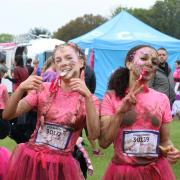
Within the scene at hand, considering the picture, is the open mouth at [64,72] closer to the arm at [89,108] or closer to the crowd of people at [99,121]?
the crowd of people at [99,121]

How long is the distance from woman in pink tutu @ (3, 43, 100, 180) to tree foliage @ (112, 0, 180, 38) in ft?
212

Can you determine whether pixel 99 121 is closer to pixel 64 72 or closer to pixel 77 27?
pixel 64 72

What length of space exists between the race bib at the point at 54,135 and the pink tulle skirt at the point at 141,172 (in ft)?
1.25

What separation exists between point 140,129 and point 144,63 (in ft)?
1.49

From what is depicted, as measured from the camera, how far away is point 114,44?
15.9m

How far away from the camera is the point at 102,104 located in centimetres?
344

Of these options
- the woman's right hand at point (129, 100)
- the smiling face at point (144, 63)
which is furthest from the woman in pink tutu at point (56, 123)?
the smiling face at point (144, 63)

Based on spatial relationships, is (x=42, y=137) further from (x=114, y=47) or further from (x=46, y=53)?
(x=46, y=53)

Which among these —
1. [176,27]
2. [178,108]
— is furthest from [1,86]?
[176,27]

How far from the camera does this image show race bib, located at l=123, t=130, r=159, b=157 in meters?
3.42

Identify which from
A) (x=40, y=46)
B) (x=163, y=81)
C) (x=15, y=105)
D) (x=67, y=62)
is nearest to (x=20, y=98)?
(x=15, y=105)

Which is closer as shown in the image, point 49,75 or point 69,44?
point 69,44

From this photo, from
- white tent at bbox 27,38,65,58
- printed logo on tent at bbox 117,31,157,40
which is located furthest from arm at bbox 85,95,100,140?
white tent at bbox 27,38,65,58

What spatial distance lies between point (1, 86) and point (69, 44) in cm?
119
